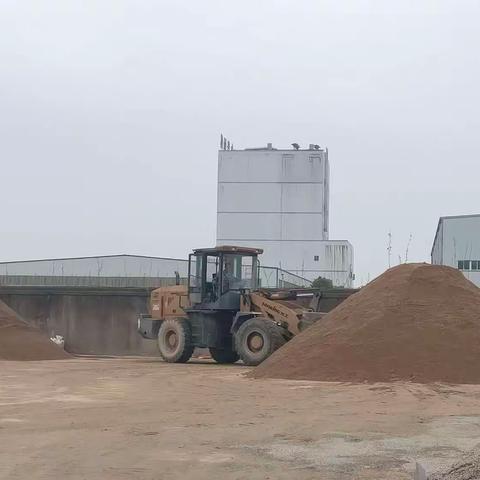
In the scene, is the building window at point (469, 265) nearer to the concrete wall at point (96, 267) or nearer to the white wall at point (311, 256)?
the white wall at point (311, 256)

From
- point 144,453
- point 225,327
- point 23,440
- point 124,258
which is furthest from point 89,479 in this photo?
point 124,258

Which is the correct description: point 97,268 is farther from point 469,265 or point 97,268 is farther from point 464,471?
point 464,471

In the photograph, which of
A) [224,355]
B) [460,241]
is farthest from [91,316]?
[460,241]

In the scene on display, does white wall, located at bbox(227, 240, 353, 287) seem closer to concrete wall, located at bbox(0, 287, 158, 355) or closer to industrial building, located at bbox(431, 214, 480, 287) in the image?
industrial building, located at bbox(431, 214, 480, 287)

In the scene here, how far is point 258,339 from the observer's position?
874 inches

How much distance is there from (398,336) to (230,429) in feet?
25.4

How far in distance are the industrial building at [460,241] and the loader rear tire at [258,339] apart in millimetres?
44007

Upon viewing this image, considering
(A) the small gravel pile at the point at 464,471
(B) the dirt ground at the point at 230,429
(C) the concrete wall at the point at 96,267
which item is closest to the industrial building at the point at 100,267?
(C) the concrete wall at the point at 96,267

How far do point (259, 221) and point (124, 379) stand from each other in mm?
62045

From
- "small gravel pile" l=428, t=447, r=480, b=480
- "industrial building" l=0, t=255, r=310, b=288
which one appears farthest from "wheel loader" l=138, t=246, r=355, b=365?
"industrial building" l=0, t=255, r=310, b=288

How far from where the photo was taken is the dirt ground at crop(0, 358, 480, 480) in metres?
8.48

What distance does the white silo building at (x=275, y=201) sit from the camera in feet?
259

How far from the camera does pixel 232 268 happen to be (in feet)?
79.5

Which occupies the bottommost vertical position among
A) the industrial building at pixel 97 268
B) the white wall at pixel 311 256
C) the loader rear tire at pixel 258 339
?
the loader rear tire at pixel 258 339
